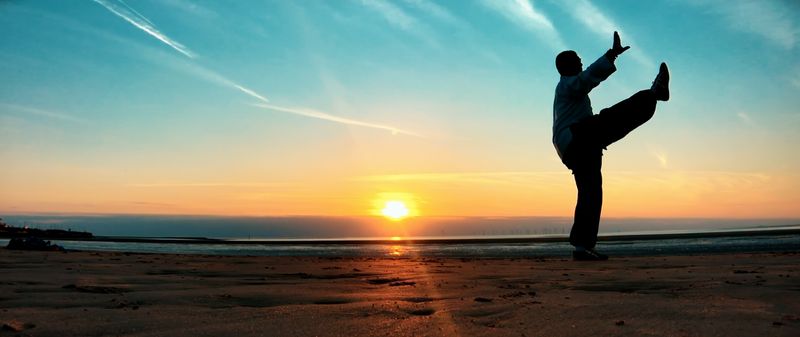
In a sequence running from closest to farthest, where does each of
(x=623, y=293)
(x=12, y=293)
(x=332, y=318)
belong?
(x=332, y=318) → (x=623, y=293) → (x=12, y=293)

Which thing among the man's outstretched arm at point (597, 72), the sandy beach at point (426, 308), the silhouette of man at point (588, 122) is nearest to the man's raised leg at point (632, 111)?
the silhouette of man at point (588, 122)

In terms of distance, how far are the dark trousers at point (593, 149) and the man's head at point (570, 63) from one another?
727 millimetres

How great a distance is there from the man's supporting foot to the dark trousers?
10 cm

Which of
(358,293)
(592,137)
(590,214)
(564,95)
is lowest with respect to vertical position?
(358,293)

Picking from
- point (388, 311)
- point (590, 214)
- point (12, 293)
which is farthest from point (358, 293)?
point (590, 214)

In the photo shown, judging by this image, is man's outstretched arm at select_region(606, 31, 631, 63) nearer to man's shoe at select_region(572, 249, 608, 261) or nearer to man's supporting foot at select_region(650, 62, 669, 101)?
man's supporting foot at select_region(650, 62, 669, 101)

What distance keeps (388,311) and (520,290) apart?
1.30 metres

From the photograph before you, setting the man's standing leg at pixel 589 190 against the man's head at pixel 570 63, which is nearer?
the man's standing leg at pixel 589 190

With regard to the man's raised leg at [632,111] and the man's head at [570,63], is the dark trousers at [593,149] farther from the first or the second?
the man's head at [570,63]

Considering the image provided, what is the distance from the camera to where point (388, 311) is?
2.85 m

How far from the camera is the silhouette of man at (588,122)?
5.42 meters

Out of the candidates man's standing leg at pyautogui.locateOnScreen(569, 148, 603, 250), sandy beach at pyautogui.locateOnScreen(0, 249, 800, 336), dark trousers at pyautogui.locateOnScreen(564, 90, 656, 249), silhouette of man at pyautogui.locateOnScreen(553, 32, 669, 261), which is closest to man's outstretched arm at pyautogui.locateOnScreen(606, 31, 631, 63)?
silhouette of man at pyautogui.locateOnScreen(553, 32, 669, 261)

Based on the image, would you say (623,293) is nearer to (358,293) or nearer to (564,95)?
(358,293)

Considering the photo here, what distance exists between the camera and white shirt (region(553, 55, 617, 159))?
18.0 ft
